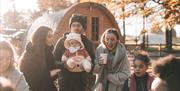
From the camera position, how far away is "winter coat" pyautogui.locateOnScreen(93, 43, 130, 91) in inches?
226

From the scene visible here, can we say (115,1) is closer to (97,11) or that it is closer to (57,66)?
(97,11)

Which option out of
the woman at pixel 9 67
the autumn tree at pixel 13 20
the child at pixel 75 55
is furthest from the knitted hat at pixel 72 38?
the autumn tree at pixel 13 20

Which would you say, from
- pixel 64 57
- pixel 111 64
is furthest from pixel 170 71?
pixel 111 64

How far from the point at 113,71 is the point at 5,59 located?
2.05 meters

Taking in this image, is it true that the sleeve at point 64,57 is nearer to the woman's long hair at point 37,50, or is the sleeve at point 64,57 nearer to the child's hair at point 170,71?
the woman's long hair at point 37,50

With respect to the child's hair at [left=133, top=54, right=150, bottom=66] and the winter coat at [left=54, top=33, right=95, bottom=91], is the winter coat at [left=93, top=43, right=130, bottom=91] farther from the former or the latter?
the child's hair at [left=133, top=54, right=150, bottom=66]

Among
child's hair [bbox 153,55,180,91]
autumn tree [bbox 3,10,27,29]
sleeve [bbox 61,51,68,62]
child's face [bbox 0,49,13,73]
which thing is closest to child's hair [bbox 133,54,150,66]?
sleeve [bbox 61,51,68,62]

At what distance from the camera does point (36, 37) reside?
5.38m

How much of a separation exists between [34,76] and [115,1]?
11.3 metres

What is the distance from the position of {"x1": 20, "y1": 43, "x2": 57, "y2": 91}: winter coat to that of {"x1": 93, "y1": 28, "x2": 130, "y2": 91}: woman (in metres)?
0.62

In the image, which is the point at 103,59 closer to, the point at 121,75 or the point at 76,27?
the point at 121,75

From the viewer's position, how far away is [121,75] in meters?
5.77

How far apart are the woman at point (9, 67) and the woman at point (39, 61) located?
1160 mm

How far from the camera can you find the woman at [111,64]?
18.6 feet
